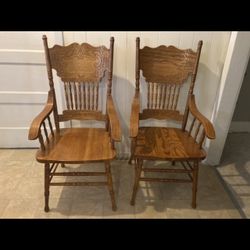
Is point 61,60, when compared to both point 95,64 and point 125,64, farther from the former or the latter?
point 125,64

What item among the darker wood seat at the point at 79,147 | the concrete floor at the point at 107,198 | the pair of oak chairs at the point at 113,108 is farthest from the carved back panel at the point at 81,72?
the concrete floor at the point at 107,198

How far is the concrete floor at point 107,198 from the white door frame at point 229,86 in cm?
24

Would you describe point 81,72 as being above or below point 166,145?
above

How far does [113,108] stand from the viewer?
1.68 metres

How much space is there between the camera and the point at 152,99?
1.90 metres

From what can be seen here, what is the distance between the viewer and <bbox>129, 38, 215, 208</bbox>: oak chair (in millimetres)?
1573

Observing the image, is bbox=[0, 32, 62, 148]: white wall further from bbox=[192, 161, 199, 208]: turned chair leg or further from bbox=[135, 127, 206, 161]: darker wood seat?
bbox=[192, 161, 199, 208]: turned chair leg

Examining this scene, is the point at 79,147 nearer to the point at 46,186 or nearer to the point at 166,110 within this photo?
the point at 46,186

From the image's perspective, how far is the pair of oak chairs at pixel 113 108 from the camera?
1.57 metres

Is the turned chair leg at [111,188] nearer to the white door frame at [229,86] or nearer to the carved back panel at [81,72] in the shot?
the carved back panel at [81,72]

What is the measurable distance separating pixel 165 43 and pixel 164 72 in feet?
0.78

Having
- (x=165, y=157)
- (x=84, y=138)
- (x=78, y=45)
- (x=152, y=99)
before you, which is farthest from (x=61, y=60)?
(x=165, y=157)

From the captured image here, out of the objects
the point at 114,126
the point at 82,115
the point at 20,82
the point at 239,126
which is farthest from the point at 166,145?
the point at 239,126

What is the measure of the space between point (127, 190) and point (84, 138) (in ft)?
1.75
